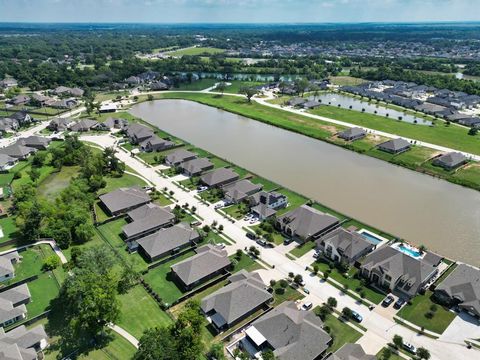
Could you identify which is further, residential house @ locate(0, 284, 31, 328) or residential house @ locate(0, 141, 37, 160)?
residential house @ locate(0, 141, 37, 160)

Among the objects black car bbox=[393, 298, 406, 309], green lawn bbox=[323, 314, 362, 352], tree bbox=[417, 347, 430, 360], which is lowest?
green lawn bbox=[323, 314, 362, 352]

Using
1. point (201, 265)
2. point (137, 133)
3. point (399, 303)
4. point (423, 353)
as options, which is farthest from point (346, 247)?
point (137, 133)

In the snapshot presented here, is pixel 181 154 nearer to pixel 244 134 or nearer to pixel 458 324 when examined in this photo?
pixel 244 134

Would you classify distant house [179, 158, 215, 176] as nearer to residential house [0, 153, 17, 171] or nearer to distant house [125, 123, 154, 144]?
distant house [125, 123, 154, 144]

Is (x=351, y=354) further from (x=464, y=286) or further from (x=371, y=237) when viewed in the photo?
(x=371, y=237)

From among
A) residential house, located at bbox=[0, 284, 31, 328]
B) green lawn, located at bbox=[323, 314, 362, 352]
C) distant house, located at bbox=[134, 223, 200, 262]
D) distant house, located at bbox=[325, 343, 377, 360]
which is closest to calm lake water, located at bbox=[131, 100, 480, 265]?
green lawn, located at bbox=[323, 314, 362, 352]

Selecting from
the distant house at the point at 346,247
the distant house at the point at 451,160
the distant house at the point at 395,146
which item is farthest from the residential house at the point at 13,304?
the distant house at the point at 451,160

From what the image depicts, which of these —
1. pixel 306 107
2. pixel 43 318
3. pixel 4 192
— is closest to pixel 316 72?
pixel 306 107
